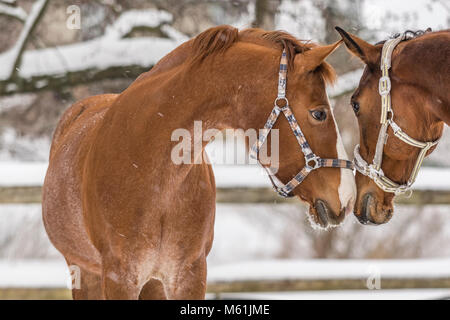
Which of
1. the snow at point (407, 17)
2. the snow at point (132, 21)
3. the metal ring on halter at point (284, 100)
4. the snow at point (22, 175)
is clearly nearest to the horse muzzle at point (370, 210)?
the metal ring on halter at point (284, 100)

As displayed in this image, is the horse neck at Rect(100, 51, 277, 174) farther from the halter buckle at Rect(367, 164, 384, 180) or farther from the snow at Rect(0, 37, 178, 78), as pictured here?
the snow at Rect(0, 37, 178, 78)

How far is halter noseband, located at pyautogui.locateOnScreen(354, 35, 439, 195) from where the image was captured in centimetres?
268

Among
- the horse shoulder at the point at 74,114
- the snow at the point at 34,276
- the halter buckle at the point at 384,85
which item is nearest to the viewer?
the halter buckle at the point at 384,85

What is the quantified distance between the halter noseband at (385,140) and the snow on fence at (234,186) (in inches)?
81.4

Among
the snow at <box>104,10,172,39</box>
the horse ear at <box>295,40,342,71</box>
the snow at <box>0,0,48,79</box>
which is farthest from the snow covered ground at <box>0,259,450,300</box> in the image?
the horse ear at <box>295,40,342,71</box>

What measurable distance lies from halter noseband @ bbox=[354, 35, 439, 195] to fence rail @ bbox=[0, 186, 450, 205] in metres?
2.03

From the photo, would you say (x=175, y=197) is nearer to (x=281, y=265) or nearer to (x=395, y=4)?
(x=281, y=265)

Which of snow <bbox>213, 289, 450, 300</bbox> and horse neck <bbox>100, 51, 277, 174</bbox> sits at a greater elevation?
horse neck <bbox>100, 51, 277, 174</bbox>

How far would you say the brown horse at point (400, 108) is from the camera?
2596 mm

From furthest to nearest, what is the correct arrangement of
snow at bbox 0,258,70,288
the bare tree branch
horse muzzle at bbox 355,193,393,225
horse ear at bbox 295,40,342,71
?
the bare tree branch
snow at bbox 0,258,70,288
horse muzzle at bbox 355,193,393,225
horse ear at bbox 295,40,342,71

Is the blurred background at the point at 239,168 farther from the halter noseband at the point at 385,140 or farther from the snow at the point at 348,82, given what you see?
the halter noseband at the point at 385,140

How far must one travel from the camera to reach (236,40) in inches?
101

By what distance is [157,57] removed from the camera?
5277 millimetres

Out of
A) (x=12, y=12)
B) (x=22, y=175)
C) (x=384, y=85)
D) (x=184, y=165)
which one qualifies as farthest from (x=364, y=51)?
(x=12, y=12)
